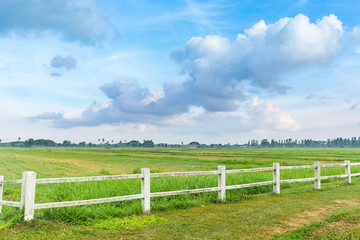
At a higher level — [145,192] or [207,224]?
[145,192]

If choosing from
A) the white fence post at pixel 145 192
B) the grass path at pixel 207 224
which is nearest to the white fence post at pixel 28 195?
the grass path at pixel 207 224

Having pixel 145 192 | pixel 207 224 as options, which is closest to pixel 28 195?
pixel 145 192

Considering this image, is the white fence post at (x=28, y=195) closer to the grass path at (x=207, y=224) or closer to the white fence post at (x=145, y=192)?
the grass path at (x=207, y=224)

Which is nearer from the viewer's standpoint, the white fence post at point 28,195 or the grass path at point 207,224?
the grass path at point 207,224

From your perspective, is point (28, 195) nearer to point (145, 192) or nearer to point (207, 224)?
point (145, 192)

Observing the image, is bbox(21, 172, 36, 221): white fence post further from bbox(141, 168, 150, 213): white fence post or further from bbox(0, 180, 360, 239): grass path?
bbox(141, 168, 150, 213): white fence post

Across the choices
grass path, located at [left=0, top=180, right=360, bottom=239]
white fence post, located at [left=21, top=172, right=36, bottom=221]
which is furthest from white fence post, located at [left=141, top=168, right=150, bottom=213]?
white fence post, located at [left=21, top=172, right=36, bottom=221]

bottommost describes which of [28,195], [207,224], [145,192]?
[207,224]

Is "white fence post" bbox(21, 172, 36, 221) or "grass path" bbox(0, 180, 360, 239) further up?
"white fence post" bbox(21, 172, 36, 221)

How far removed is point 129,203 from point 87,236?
153 inches

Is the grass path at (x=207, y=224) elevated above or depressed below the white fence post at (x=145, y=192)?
below

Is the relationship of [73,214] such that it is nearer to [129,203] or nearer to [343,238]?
[129,203]

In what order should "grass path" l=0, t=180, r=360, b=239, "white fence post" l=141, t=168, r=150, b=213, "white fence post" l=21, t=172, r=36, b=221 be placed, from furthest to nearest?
"white fence post" l=141, t=168, r=150, b=213 → "white fence post" l=21, t=172, r=36, b=221 → "grass path" l=0, t=180, r=360, b=239

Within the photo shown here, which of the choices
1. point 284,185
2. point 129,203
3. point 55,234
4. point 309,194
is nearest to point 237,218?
point 129,203
